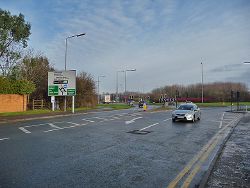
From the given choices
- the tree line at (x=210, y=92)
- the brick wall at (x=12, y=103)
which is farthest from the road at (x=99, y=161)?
the tree line at (x=210, y=92)

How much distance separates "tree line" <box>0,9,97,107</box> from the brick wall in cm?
56

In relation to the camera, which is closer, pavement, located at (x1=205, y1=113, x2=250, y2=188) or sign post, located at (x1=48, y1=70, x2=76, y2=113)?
pavement, located at (x1=205, y1=113, x2=250, y2=188)

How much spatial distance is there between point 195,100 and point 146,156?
99.4 metres

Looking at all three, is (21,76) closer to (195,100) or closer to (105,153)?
(105,153)

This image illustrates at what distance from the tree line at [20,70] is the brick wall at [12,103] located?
564 mm

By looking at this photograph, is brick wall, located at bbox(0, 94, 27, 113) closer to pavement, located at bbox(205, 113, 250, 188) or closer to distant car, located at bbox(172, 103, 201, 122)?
distant car, located at bbox(172, 103, 201, 122)

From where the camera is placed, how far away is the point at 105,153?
30.8ft

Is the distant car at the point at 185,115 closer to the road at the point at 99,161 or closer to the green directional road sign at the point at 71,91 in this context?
the road at the point at 99,161

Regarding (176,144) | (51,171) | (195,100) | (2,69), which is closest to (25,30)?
(2,69)

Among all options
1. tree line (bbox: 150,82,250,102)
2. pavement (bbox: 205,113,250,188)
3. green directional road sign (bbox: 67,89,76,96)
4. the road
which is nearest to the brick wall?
green directional road sign (bbox: 67,89,76,96)

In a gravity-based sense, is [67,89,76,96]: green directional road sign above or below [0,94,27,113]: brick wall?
above

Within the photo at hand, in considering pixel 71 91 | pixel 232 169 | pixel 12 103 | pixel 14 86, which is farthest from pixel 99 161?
pixel 71 91

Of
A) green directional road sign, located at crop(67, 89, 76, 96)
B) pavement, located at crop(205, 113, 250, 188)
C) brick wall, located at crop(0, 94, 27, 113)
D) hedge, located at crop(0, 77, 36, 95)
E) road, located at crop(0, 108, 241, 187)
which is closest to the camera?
pavement, located at crop(205, 113, 250, 188)

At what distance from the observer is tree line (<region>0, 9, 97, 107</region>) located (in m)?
34.0
